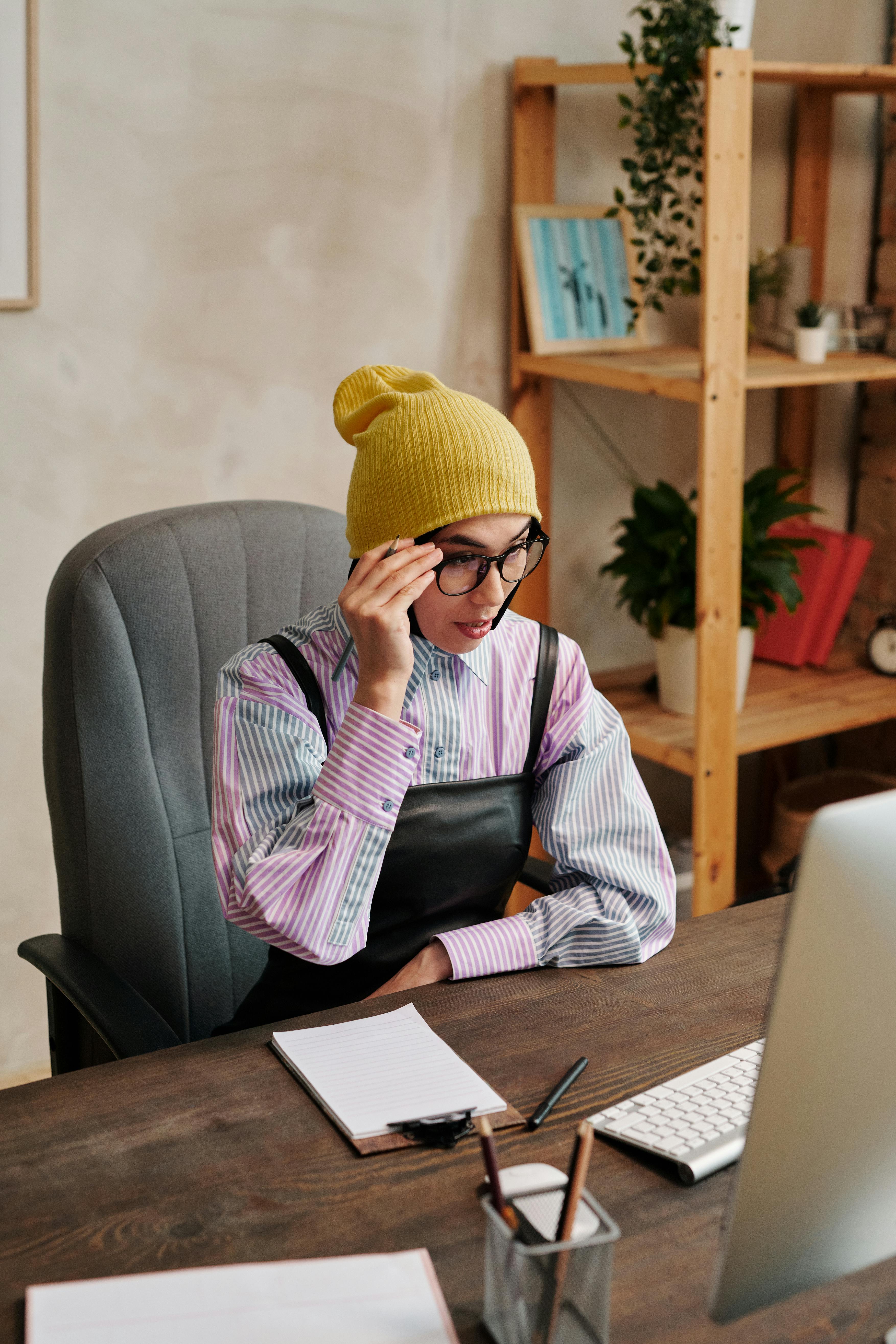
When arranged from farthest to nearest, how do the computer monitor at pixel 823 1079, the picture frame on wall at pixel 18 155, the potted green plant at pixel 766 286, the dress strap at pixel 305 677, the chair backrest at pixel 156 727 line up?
the potted green plant at pixel 766 286 → the picture frame on wall at pixel 18 155 → the chair backrest at pixel 156 727 → the dress strap at pixel 305 677 → the computer monitor at pixel 823 1079

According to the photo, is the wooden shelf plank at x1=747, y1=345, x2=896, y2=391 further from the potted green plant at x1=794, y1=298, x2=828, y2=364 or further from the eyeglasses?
the eyeglasses

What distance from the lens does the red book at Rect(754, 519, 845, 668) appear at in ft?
9.21

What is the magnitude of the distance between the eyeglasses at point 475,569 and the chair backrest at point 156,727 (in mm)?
366

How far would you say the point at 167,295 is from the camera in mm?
2209

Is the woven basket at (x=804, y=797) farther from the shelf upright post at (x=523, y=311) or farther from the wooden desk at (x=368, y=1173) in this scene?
the wooden desk at (x=368, y=1173)

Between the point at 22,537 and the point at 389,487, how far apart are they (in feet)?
3.65

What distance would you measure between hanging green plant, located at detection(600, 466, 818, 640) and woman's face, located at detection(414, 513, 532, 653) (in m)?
1.19

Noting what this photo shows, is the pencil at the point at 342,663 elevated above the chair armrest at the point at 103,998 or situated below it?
above

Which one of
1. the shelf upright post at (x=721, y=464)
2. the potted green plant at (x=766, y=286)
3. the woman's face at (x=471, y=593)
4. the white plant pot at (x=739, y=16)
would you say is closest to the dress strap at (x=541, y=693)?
the woman's face at (x=471, y=593)

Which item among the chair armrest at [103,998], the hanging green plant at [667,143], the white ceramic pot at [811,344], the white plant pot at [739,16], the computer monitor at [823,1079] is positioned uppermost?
the white plant pot at [739,16]

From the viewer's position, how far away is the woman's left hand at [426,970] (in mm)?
1284

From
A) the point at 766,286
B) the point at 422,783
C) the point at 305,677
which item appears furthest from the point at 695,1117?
the point at 766,286

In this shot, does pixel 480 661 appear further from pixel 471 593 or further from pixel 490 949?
pixel 490 949

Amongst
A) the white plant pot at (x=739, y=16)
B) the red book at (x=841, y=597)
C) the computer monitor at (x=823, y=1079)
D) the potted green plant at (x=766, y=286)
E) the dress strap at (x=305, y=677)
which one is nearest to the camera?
the computer monitor at (x=823, y=1079)
